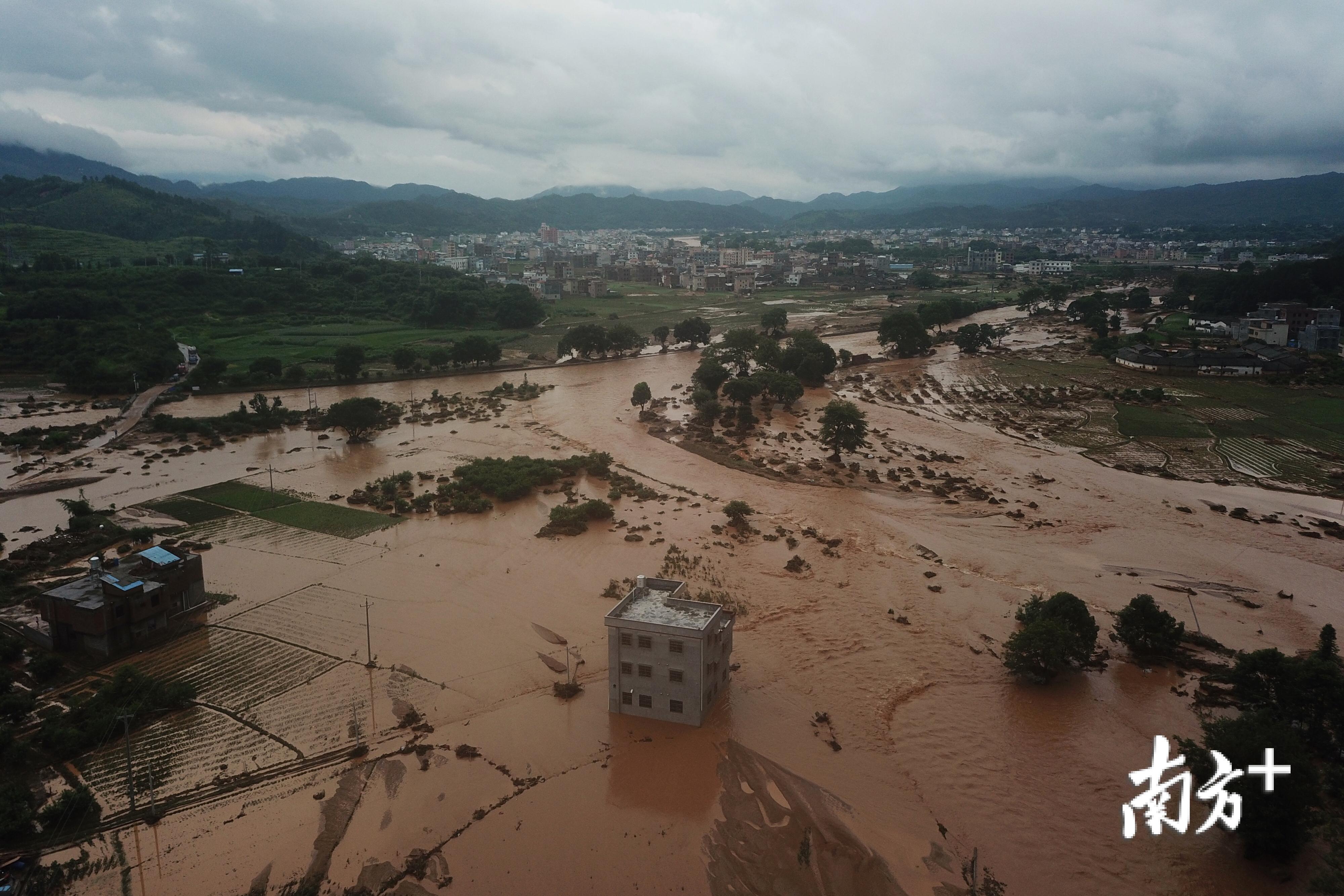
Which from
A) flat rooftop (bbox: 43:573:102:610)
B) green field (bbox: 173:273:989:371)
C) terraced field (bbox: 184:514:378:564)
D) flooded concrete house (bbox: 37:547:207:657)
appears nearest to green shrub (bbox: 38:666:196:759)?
flooded concrete house (bbox: 37:547:207:657)

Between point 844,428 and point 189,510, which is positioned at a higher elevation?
point 844,428

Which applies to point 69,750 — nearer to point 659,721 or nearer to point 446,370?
point 659,721

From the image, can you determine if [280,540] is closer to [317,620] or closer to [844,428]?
[317,620]

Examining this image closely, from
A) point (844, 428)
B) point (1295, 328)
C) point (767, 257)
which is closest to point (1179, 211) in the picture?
point (767, 257)

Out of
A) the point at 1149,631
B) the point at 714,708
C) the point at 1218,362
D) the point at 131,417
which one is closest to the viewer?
the point at 714,708

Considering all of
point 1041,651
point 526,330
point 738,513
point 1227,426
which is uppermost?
point 526,330

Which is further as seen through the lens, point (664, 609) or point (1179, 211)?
point (1179, 211)

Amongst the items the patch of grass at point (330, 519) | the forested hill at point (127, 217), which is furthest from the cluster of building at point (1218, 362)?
the forested hill at point (127, 217)

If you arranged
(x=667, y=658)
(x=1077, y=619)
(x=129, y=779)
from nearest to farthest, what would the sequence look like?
(x=129, y=779) < (x=667, y=658) < (x=1077, y=619)
